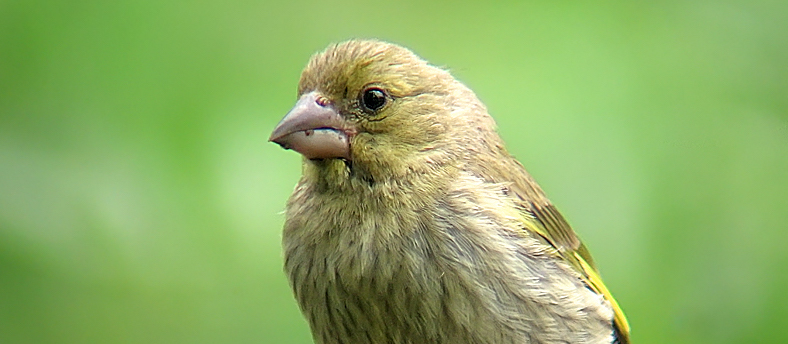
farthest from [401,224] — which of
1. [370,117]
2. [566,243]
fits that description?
[566,243]

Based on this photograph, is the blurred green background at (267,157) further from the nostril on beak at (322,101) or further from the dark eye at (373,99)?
the dark eye at (373,99)

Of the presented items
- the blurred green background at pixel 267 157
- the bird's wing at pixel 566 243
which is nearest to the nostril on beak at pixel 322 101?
the blurred green background at pixel 267 157

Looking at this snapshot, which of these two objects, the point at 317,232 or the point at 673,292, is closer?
the point at 673,292

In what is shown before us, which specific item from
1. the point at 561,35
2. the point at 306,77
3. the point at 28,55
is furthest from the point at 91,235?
the point at 561,35

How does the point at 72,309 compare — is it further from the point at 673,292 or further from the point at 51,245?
the point at 673,292

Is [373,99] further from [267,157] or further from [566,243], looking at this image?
[566,243]
